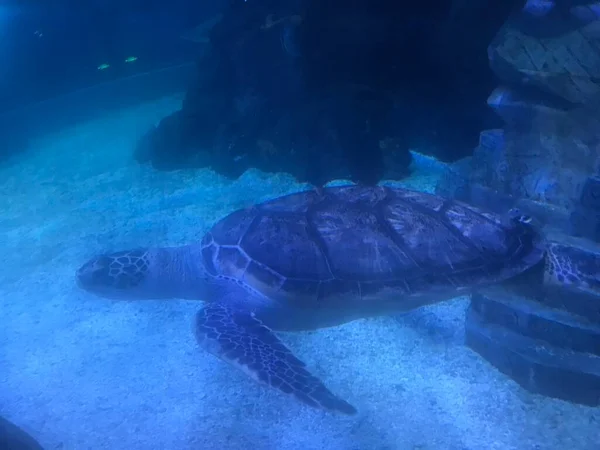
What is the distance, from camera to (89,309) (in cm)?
475

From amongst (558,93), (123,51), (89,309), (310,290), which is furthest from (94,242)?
(123,51)

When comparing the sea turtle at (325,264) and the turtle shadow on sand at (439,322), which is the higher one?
the sea turtle at (325,264)

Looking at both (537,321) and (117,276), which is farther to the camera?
(117,276)

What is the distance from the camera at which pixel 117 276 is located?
15.5 feet

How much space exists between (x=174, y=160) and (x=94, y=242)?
3.11 metres

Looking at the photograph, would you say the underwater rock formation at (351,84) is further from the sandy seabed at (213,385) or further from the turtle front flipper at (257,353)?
the turtle front flipper at (257,353)

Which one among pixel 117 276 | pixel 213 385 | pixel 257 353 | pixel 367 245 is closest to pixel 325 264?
pixel 367 245

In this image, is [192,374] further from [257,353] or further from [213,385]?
[257,353]

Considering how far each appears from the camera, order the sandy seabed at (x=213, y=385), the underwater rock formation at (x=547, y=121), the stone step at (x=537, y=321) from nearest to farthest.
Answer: the sandy seabed at (x=213, y=385)
the stone step at (x=537, y=321)
the underwater rock formation at (x=547, y=121)

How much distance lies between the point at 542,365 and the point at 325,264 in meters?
2.01

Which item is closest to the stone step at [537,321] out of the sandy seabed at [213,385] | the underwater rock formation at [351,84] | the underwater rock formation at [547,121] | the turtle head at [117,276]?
the sandy seabed at [213,385]

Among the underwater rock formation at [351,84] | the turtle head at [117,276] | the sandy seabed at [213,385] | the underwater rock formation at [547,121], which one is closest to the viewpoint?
the sandy seabed at [213,385]

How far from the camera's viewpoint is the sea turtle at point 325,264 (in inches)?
158

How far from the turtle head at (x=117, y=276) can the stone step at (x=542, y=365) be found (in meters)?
3.66
